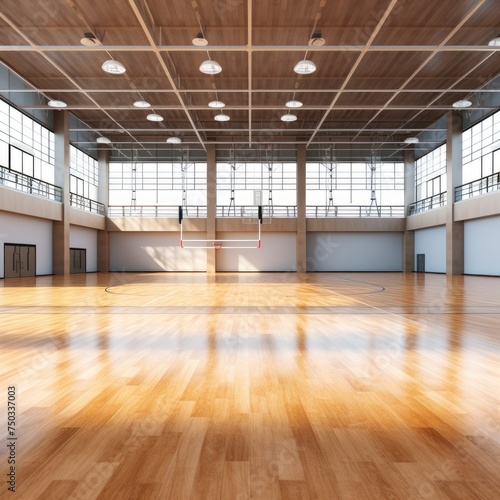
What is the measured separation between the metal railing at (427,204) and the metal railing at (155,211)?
1648 cm

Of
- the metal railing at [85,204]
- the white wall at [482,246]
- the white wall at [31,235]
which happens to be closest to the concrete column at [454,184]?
the white wall at [482,246]

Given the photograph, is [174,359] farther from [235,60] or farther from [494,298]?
[235,60]

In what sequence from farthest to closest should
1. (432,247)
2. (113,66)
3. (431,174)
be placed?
(431,174) < (432,247) < (113,66)

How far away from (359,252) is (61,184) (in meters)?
22.8

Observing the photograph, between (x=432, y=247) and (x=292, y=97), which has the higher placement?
(x=292, y=97)

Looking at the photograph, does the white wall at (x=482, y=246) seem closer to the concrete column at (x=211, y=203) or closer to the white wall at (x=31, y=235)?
the concrete column at (x=211, y=203)

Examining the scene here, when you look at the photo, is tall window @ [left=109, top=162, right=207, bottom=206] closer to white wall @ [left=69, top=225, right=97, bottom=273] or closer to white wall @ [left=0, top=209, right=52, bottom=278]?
white wall @ [left=69, top=225, right=97, bottom=273]

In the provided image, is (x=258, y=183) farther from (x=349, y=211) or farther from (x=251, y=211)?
(x=349, y=211)

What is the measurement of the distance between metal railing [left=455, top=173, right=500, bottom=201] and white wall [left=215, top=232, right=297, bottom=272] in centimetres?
1276

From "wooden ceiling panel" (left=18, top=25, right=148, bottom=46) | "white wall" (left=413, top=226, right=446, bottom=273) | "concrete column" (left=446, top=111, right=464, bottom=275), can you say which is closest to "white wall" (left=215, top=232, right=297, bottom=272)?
"white wall" (left=413, top=226, right=446, bottom=273)

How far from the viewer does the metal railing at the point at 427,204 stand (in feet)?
102

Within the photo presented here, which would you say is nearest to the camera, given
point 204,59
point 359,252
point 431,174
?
point 204,59

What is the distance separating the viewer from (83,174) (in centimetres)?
3341

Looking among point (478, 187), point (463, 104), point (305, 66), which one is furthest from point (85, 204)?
point (478, 187)
